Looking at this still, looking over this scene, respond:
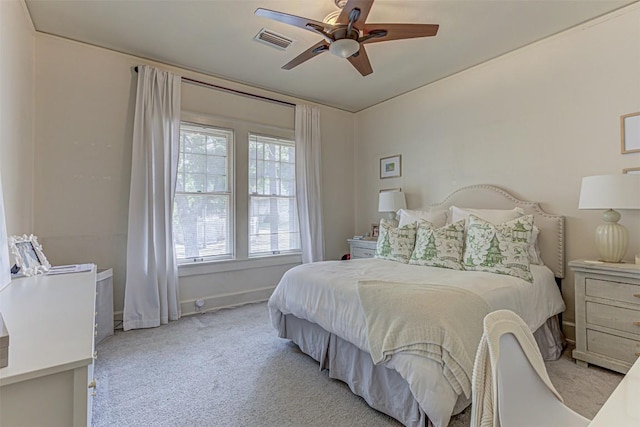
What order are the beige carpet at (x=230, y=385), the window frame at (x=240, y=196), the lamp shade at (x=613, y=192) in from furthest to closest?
the window frame at (x=240, y=196)
the lamp shade at (x=613, y=192)
the beige carpet at (x=230, y=385)

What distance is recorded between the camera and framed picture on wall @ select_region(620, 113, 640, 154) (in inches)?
96.4

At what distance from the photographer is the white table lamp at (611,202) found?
2176 mm

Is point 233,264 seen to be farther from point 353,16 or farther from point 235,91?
point 353,16

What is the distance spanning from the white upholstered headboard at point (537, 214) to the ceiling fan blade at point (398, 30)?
6.23 feet

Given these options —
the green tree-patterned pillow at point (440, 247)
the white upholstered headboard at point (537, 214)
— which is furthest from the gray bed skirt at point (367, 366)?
the green tree-patterned pillow at point (440, 247)

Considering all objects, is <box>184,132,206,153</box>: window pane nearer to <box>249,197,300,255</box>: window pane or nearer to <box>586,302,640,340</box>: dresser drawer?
<box>249,197,300,255</box>: window pane

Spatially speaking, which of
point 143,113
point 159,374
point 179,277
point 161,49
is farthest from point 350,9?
point 179,277

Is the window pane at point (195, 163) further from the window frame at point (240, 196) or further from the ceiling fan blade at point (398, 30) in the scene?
the ceiling fan blade at point (398, 30)

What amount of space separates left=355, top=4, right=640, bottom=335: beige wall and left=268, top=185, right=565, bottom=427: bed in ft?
1.07

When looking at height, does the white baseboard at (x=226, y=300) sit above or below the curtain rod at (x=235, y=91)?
below

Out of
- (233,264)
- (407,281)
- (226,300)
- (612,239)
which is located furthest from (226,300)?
(612,239)

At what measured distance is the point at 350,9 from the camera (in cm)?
192

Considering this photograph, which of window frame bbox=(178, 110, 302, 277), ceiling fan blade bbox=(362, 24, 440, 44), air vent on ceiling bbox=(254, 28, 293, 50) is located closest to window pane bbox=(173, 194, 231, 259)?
window frame bbox=(178, 110, 302, 277)

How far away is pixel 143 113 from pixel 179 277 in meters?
1.86
